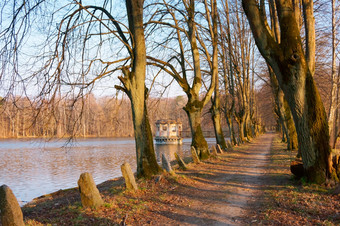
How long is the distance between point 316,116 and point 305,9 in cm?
402

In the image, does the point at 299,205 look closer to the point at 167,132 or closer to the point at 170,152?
the point at 170,152

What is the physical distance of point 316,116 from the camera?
Result: 7.30 metres

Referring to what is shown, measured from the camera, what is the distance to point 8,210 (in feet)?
14.1

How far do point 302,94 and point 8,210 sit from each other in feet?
22.9

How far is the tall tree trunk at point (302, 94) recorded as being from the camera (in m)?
7.25

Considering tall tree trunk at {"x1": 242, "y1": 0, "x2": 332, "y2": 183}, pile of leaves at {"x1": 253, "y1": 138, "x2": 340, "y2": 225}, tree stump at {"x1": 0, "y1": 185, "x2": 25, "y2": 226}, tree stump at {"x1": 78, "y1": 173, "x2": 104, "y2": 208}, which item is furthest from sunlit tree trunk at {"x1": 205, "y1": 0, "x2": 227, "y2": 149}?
tree stump at {"x1": 0, "y1": 185, "x2": 25, "y2": 226}

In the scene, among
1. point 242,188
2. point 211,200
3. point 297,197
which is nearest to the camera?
point 297,197

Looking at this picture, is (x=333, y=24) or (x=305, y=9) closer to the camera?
(x=305, y=9)

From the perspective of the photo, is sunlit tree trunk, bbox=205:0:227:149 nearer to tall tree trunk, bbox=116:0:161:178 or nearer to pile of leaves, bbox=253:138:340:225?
tall tree trunk, bbox=116:0:161:178

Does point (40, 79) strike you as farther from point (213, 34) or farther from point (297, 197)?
point (213, 34)

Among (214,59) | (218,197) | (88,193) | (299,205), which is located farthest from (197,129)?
(88,193)

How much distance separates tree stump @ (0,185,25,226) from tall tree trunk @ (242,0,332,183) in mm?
6680

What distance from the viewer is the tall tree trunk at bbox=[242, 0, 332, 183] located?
285 inches

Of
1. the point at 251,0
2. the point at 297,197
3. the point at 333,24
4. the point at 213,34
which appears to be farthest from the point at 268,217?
the point at 213,34
